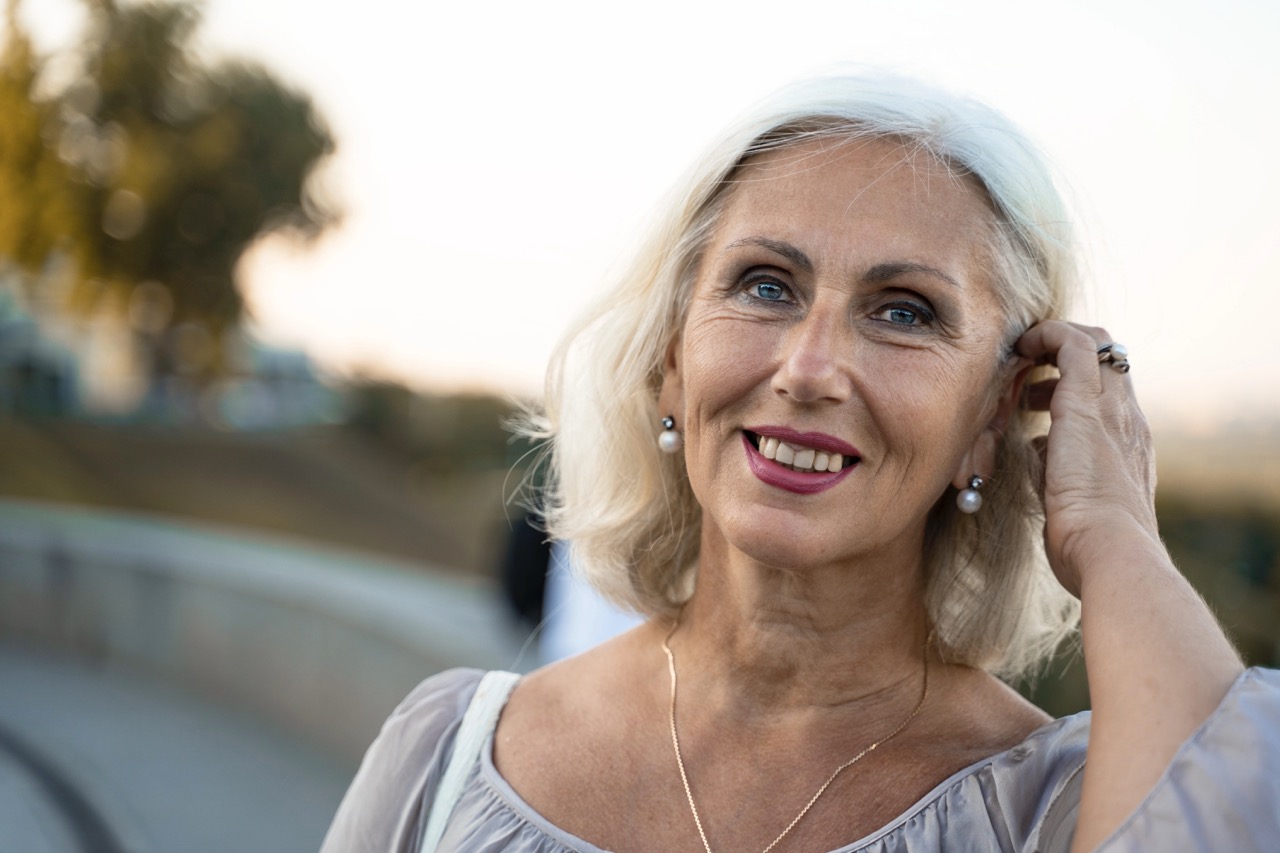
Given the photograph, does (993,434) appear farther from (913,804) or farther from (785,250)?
(913,804)

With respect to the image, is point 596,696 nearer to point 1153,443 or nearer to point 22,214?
point 1153,443

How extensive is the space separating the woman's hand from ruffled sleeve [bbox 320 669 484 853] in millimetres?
1064

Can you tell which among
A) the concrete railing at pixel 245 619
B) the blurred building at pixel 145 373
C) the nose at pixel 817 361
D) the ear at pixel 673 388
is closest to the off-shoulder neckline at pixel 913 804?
the nose at pixel 817 361

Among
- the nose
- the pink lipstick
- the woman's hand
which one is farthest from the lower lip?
the woman's hand

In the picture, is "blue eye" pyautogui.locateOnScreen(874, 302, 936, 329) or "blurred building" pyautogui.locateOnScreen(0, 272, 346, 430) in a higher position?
"blue eye" pyautogui.locateOnScreen(874, 302, 936, 329)

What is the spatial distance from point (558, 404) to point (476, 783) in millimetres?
783

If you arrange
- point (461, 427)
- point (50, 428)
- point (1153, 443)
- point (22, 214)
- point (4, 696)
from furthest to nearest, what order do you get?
1. point (461, 427)
2. point (50, 428)
3. point (22, 214)
4. point (4, 696)
5. point (1153, 443)

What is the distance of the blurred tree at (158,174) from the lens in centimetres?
800

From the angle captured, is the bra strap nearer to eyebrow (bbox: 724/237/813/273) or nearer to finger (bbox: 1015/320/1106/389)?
eyebrow (bbox: 724/237/813/273)

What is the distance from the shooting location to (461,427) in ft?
33.0

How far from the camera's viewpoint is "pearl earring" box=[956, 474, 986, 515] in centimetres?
178

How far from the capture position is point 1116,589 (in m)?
1.47

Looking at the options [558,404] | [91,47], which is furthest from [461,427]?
[558,404]

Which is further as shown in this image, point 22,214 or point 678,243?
point 22,214
